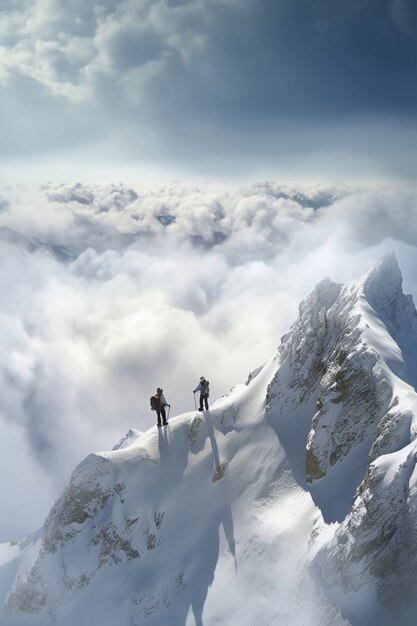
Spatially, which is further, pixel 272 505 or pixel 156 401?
pixel 156 401

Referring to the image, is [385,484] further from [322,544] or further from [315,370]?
[315,370]

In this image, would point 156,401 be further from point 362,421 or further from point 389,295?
point 389,295

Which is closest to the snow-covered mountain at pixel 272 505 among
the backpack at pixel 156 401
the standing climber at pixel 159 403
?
the standing climber at pixel 159 403

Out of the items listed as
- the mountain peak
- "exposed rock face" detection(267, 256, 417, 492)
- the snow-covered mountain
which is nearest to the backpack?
the snow-covered mountain

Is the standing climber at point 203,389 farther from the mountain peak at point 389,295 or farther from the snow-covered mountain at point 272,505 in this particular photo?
the mountain peak at point 389,295

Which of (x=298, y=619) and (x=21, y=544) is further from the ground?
(x=298, y=619)

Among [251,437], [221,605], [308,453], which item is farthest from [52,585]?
[308,453]

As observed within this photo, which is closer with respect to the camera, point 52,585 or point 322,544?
point 322,544

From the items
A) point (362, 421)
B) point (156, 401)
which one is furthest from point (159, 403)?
point (362, 421)
